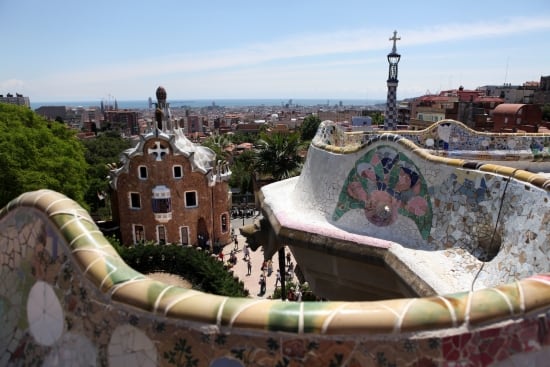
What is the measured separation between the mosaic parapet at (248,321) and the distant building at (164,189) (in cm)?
1592

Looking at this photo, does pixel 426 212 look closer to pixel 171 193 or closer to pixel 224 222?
pixel 171 193

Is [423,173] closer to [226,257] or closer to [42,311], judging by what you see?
[42,311]

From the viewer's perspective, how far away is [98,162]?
3566 centimetres

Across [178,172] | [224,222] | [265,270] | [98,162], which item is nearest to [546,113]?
[224,222]

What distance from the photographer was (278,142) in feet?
70.8

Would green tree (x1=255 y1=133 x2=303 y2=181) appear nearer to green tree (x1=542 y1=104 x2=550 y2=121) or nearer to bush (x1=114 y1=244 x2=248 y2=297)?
Answer: bush (x1=114 y1=244 x2=248 y2=297)

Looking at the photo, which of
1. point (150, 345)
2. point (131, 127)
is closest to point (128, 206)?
point (150, 345)

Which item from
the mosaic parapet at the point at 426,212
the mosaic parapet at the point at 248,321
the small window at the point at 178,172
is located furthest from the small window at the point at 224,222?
the mosaic parapet at the point at 248,321

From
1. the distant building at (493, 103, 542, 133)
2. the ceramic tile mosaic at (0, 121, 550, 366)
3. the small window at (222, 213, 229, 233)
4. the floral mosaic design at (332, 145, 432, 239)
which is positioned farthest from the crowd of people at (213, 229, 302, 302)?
the distant building at (493, 103, 542, 133)

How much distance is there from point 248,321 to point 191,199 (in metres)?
17.6

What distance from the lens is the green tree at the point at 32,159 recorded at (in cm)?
1488

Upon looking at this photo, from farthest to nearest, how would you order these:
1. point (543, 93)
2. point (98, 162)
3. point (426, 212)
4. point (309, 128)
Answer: point (309, 128)
point (543, 93)
point (98, 162)
point (426, 212)

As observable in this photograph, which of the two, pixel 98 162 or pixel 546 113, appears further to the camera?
pixel 546 113

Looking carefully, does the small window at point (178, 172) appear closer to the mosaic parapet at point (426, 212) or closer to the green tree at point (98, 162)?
the green tree at point (98, 162)
